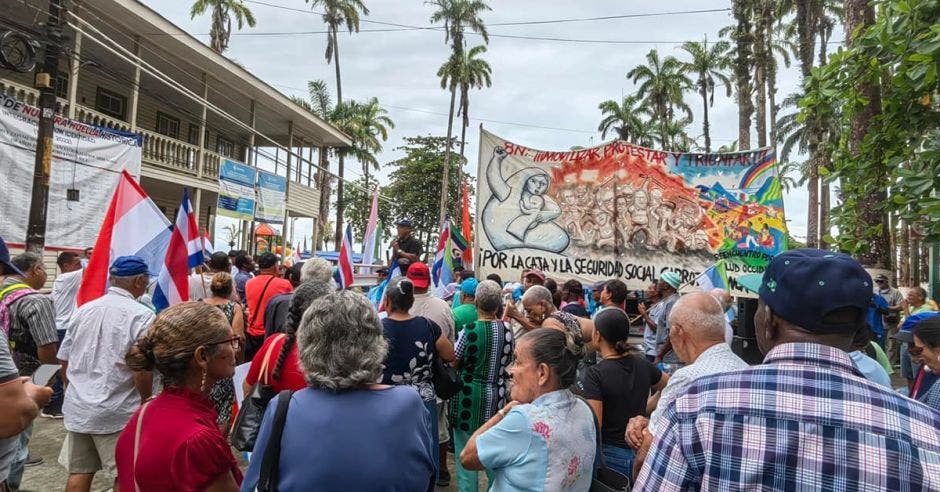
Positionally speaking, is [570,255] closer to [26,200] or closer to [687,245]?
[687,245]

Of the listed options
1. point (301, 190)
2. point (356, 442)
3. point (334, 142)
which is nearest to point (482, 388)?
point (356, 442)

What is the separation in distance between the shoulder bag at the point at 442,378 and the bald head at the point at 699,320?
176 cm

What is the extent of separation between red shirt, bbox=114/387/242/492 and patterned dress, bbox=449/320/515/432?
2.52 m

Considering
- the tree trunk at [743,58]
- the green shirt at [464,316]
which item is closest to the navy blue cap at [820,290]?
the green shirt at [464,316]

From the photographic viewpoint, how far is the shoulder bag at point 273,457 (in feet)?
6.45

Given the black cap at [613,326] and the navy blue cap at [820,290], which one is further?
the black cap at [613,326]

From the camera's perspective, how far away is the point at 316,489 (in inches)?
76.3

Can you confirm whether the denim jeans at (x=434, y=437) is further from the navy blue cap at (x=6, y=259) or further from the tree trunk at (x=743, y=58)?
the tree trunk at (x=743, y=58)

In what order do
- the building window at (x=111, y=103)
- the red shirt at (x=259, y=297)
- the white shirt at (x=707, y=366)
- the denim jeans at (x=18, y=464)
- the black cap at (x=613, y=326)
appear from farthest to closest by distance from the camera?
the building window at (x=111, y=103)
the red shirt at (x=259, y=297)
the denim jeans at (x=18, y=464)
the black cap at (x=613, y=326)
the white shirt at (x=707, y=366)

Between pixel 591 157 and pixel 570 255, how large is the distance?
138cm

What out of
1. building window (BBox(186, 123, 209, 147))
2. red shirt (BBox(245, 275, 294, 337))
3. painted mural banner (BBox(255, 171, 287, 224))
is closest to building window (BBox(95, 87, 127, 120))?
building window (BBox(186, 123, 209, 147))

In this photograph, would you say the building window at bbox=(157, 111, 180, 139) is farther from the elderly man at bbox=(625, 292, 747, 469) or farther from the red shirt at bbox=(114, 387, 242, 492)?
the elderly man at bbox=(625, 292, 747, 469)

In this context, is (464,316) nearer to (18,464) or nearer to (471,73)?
(18,464)

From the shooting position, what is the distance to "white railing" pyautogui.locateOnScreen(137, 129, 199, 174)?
15586 millimetres
